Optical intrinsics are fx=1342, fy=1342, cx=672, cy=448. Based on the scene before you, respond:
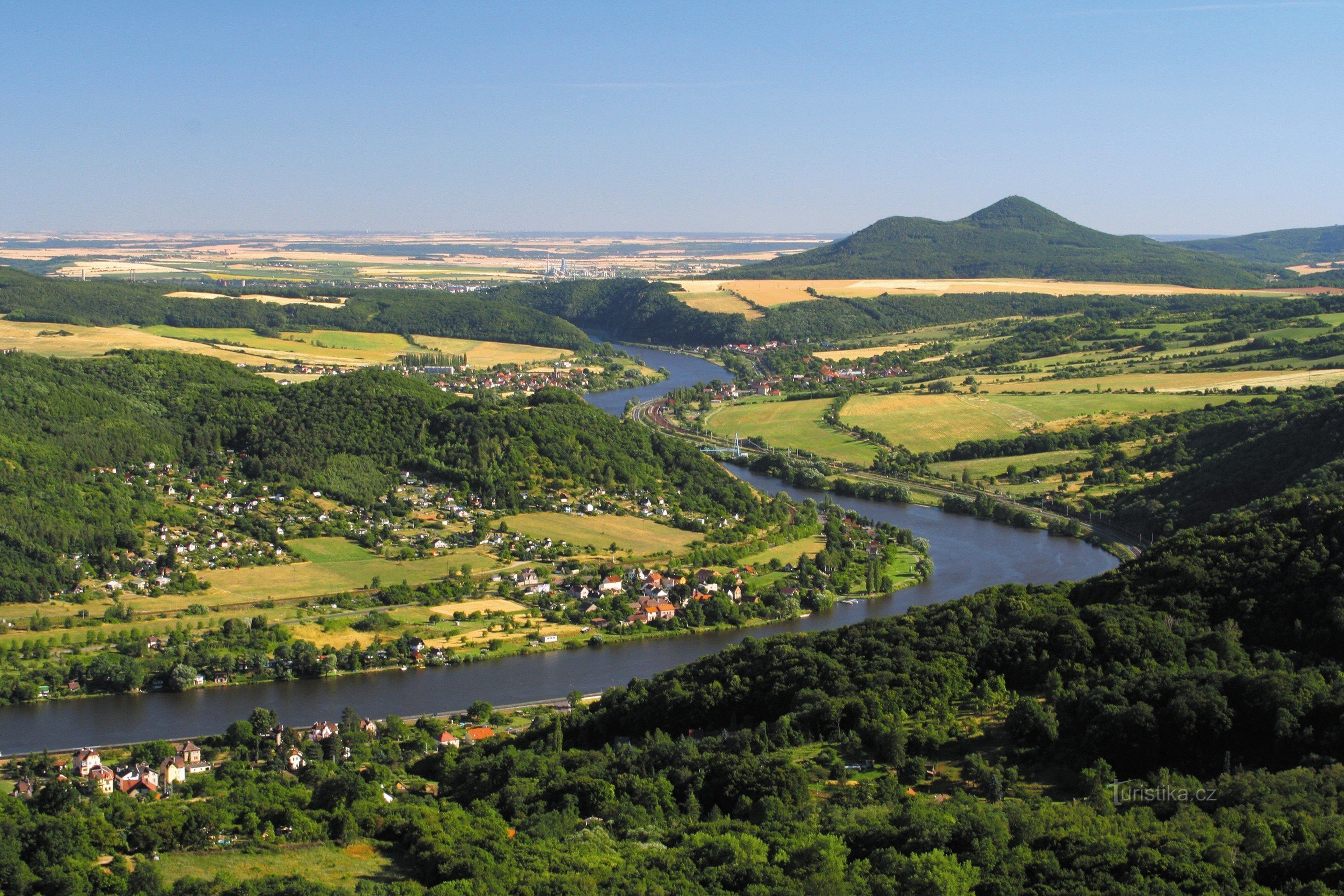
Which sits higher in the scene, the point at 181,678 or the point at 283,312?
the point at 283,312

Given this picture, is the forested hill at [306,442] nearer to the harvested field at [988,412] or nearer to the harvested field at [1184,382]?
the harvested field at [988,412]

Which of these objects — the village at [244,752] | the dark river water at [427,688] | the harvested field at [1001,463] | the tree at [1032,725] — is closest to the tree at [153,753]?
the village at [244,752]

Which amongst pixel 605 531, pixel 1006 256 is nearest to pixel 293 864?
pixel 605 531

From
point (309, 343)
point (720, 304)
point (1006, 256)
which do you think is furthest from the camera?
point (1006, 256)

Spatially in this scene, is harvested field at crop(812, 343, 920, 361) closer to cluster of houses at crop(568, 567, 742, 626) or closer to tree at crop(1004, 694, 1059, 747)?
cluster of houses at crop(568, 567, 742, 626)

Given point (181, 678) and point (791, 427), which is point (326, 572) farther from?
point (791, 427)

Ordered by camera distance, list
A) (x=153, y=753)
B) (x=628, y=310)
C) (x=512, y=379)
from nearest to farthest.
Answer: (x=153, y=753)
(x=512, y=379)
(x=628, y=310)
